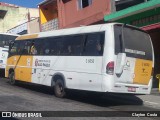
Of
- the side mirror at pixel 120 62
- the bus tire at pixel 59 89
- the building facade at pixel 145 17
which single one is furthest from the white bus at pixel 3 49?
the side mirror at pixel 120 62

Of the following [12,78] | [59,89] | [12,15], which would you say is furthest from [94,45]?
[12,15]

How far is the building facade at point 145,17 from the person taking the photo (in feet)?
56.6

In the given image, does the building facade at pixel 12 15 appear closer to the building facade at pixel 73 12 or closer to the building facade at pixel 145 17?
the building facade at pixel 73 12

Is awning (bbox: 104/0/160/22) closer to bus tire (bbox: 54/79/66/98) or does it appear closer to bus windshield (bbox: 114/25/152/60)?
bus windshield (bbox: 114/25/152/60)

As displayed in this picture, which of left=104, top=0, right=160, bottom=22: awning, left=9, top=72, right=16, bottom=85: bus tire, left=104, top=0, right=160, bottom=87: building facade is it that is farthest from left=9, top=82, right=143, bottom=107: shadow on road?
left=104, top=0, right=160, bottom=22: awning

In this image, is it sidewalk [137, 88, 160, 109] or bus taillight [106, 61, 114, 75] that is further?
sidewalk [137, 88, 160, 109]

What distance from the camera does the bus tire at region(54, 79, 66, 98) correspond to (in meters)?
14.0

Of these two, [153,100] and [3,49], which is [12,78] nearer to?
[3,49]

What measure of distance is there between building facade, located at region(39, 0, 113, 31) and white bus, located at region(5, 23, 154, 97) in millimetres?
7264

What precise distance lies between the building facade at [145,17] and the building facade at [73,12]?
1582 mm

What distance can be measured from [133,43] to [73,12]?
1416cm

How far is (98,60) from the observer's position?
39.9 feet

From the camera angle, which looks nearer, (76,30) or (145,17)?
(76,30)

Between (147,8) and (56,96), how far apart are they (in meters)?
6.59
